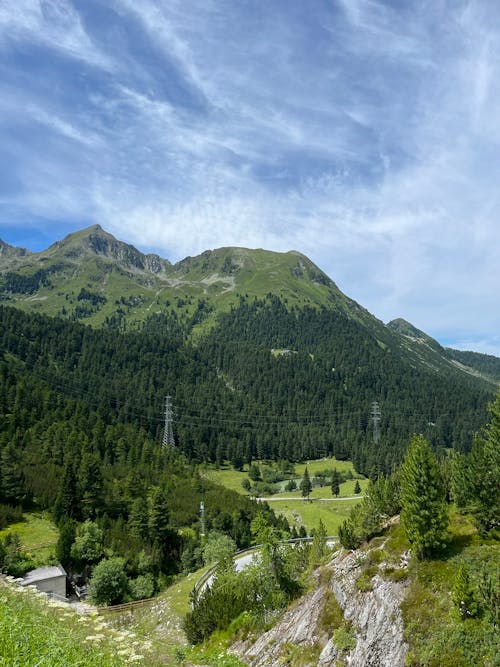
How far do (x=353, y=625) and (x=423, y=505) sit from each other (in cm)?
1128

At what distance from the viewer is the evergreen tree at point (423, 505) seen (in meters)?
34.9

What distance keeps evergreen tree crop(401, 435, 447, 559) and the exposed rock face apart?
13.7 ft

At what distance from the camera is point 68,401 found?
428 ft

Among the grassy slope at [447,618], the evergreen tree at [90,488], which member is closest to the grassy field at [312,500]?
the evergreen tree at [90,488]

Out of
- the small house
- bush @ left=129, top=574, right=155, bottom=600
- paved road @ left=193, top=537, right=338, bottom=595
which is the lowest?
bush @ left=129, top=574, right=155, bottom=600

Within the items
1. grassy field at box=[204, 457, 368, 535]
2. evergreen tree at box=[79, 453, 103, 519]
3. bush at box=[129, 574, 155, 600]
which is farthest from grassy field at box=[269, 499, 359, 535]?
evergreen tree at box=[79, 453, 103, 519]

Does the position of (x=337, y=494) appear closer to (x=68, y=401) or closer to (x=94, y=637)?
(x=68, y=401)

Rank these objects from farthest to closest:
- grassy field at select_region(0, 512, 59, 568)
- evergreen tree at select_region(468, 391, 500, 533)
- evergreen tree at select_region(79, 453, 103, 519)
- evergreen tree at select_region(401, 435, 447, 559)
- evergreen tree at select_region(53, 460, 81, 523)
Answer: evergreen tree at select_region(79, 453, 103, 519) → evergreen tree at select_region(53, 460, 81, 523) → grassy field at select_region(0, 512, 59, 568) → evergreen tree at select_region(468, 391, 500, 533) → evergreen tree at select_region(401, 435, 447, 559)

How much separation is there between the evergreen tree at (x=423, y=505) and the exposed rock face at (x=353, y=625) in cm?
417

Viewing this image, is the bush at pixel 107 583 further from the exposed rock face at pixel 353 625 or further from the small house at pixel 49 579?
the exposed rock face at pixel 353 625

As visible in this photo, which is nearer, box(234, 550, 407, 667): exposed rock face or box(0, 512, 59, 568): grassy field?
box(234, 550, 407, 667): exposed rock face

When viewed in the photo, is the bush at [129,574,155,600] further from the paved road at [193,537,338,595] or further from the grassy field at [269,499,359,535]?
the grassy field at [269,499,359,535]

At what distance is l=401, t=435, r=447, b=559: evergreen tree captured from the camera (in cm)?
3488

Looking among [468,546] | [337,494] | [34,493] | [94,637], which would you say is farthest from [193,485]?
[94,637]
